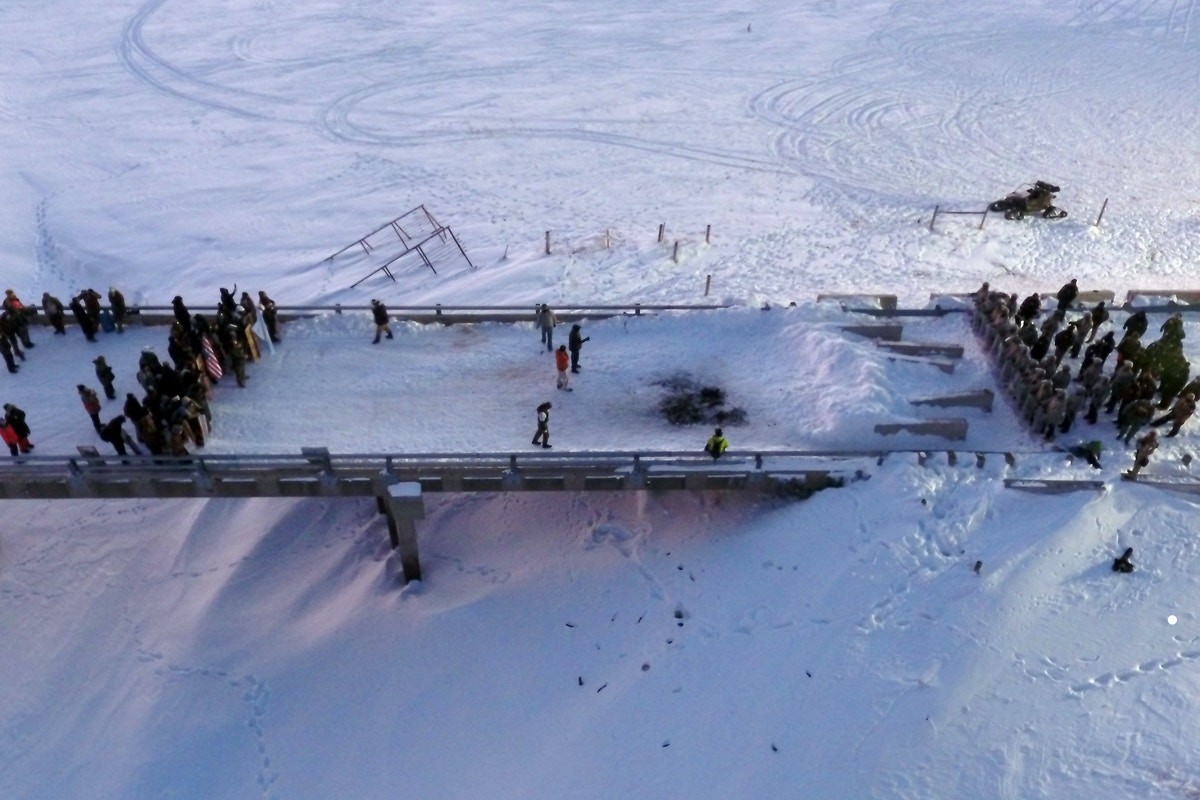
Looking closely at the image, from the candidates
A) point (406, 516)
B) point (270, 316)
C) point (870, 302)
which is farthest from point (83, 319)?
point (870, 302)

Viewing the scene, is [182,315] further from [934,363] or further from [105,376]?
[934,363]

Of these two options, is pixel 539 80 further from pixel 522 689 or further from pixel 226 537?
pixel 522 689

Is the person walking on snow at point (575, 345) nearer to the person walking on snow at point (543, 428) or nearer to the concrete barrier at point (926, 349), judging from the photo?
the person walking on snow at point (543, 428)

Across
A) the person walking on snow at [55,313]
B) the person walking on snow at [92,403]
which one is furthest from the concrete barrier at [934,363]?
the person walking on snow at [55,313]

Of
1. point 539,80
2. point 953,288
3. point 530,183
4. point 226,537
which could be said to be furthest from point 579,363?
point 539,80

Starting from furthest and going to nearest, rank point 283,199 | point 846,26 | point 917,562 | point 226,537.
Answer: point 846,26
point 283,199
point 226,537
point 917,562

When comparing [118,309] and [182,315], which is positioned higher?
[182,315]
